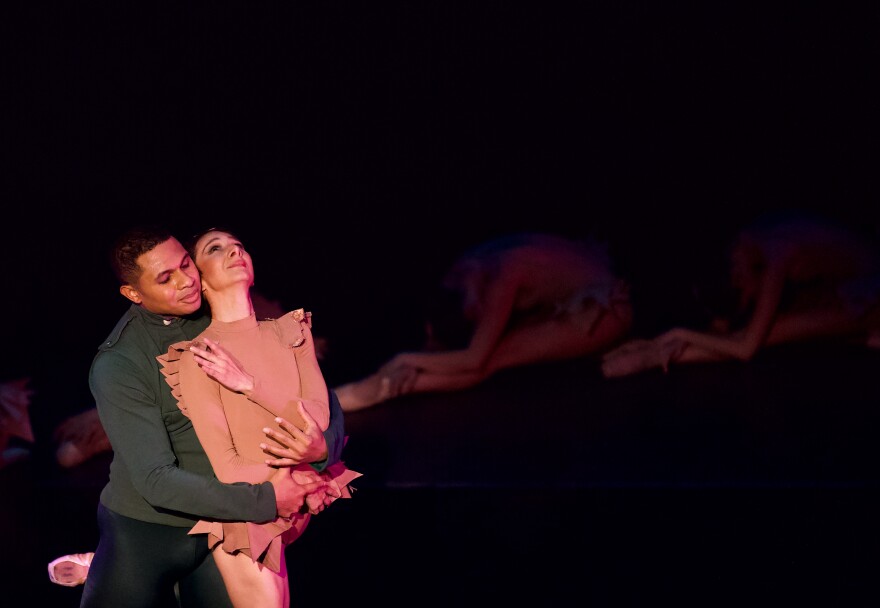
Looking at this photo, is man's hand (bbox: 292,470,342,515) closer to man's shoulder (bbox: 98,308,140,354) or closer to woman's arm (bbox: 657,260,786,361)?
man's shoulder (bbox: 98,308,140,354)

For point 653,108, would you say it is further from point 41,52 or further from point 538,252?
point 41,52

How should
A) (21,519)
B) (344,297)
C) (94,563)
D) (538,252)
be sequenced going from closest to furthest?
(94,563) < (21,519) < (538,252) < (344,297)

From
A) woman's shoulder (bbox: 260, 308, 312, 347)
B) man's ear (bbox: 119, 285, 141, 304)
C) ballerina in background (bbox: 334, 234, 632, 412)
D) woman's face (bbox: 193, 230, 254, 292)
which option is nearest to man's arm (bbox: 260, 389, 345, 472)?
woman's shoulder (bbox: 260, 308, 312, 347)

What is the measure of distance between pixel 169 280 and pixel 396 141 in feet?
10.8

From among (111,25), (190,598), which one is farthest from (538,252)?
(190,598)

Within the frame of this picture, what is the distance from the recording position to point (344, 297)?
4.98 m

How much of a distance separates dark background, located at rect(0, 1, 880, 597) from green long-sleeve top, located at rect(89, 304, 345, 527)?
8.58 ft

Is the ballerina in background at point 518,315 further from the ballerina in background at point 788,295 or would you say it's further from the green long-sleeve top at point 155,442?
the green long-sleeve top at point 155,442

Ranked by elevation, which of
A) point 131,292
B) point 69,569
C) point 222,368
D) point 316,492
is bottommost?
point 69,569

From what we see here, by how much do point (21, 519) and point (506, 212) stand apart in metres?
2.92

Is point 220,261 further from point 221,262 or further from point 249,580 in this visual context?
point 249,580

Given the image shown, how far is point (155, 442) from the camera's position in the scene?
1.71m

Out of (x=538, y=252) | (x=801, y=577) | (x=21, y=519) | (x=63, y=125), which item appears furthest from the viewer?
(x=63, y=125)

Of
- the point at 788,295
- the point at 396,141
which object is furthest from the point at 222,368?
the point at 788,295
